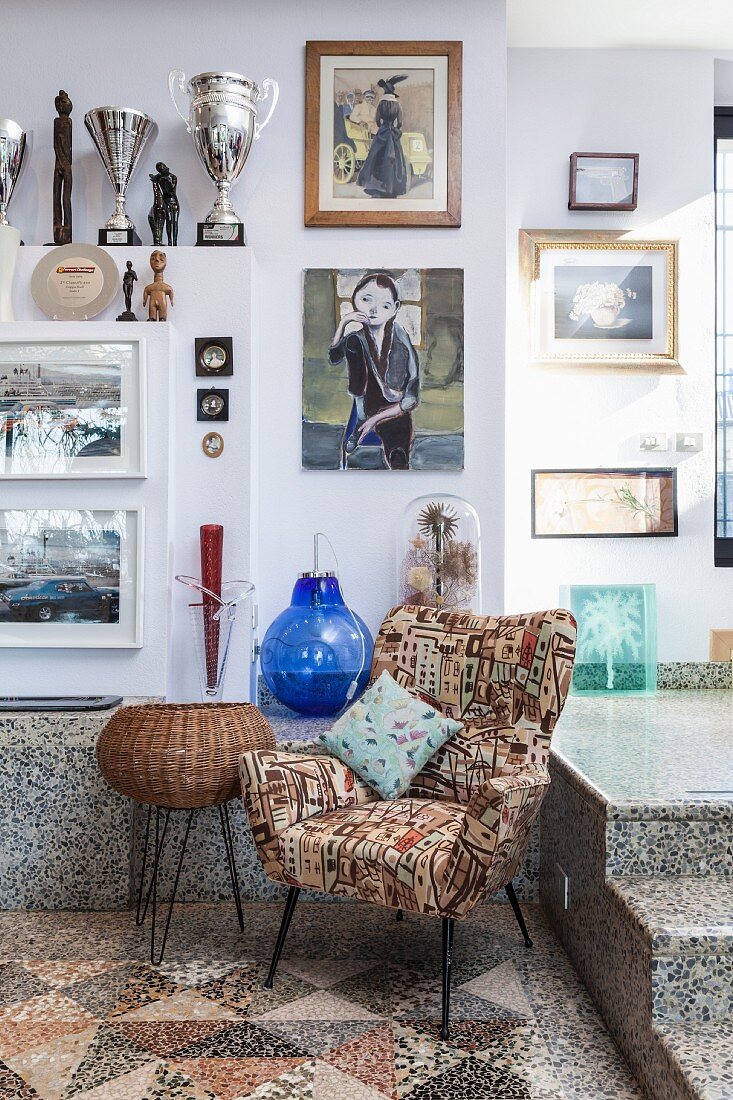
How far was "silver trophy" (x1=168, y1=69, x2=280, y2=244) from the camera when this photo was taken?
332 centimetres

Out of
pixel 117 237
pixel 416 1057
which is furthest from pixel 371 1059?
pixel 117 237

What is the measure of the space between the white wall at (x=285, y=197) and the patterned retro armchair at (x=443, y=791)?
72 centimetres

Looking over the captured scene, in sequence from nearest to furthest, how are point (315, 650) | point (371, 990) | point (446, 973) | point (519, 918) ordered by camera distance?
1. point (446, 973)
2. point (371, 990)
3. point (519, 918)
4. point (315, 650)

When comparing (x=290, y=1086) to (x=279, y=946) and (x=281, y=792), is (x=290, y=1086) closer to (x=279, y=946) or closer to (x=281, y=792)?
(x=279, y=946)

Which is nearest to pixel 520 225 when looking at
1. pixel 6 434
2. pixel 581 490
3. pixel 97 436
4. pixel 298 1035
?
pixel 581 490

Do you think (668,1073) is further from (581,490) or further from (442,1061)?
(581,490)

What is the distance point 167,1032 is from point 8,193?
279cm

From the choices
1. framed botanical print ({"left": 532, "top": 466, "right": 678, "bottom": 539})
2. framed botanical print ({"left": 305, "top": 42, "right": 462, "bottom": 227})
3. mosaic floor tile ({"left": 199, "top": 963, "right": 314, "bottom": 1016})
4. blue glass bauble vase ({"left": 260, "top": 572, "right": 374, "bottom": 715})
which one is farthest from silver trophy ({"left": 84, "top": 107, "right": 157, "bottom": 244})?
mosaic floor tile ({"left": 199, "top": 963, "right": 314, "bottom": 1016})

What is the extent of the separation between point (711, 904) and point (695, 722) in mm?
1271

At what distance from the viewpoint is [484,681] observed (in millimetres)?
2760

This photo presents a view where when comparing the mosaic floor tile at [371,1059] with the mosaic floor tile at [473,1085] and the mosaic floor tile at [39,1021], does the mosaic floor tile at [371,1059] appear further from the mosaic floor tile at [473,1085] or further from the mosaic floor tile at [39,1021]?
the mosaic floor tile at [39,1021]

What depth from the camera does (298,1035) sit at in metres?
2.20

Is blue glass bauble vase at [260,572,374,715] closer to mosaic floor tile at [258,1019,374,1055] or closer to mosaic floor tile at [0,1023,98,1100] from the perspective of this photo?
mosaic floor tile at [258,1019,374,1055]

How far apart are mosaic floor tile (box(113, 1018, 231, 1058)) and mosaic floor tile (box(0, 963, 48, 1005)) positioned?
29 cm
